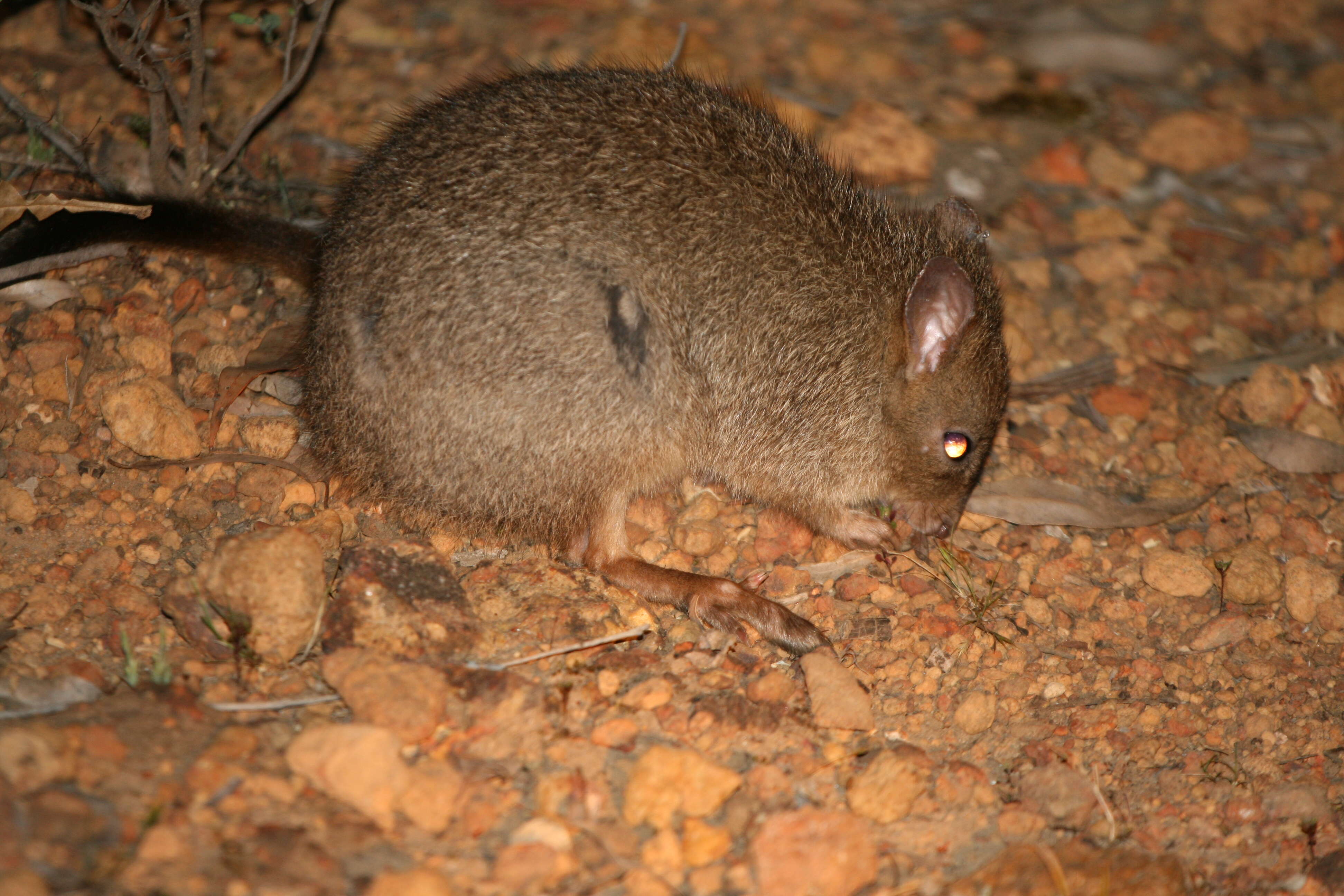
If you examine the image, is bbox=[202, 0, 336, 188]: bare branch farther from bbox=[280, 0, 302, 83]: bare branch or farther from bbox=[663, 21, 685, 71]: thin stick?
bbox=[663, 21, 685, 71]: thin stick

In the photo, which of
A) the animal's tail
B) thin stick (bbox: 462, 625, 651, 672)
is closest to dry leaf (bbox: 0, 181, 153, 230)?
the animal's tail

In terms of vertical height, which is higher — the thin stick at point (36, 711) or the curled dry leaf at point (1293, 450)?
the thin stick at point (36, 711)

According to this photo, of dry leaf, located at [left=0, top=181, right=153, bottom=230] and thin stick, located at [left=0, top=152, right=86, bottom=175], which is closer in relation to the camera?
dry leaf, located at [left=0, top=181, right=153, bottom=230]

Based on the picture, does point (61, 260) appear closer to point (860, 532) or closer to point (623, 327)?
point (623, 327)

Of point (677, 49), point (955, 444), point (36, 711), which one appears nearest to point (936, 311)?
point (955, 444)

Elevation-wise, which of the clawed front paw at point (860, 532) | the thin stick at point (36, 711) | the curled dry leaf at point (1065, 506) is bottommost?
the curled dry leaf at point (1065, 506)

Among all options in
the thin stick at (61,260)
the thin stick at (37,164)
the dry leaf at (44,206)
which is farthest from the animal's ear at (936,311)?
the thin stick at (37,164)

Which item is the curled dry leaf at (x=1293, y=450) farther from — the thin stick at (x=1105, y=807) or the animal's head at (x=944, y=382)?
the thin stick at (x=1105, y=807)
